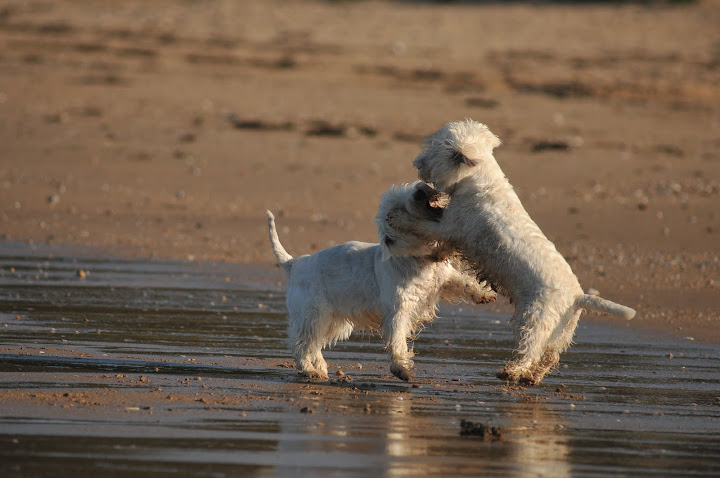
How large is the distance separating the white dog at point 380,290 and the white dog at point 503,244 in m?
0.12

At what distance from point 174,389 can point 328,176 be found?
9068 mm

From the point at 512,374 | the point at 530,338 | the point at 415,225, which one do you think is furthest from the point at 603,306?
the point at 415,225

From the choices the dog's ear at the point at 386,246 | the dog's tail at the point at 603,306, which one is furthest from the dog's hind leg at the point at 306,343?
the dog's tail at the point at 603,306

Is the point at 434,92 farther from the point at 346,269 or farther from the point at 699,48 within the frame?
the point at 346,269

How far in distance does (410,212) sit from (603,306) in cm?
134

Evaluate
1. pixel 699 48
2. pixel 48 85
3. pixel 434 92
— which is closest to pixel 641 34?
pixel 699 48

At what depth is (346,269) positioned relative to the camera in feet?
24.5

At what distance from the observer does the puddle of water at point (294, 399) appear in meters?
5.52

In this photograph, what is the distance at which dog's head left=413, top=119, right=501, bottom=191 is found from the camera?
6984 millimetres

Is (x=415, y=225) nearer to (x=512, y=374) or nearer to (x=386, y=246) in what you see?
(x=386, y=246)

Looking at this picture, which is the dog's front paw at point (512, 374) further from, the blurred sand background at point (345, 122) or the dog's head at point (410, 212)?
the blurred sand background at point (345, 122)

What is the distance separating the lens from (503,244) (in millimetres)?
6961

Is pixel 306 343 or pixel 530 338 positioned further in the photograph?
pixel 306 343

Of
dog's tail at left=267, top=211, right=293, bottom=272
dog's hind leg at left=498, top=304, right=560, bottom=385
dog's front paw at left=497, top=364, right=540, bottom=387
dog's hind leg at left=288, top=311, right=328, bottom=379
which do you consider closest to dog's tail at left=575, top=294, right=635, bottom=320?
dog's hind leg at left=498, top=304, right=560, bottom=385
